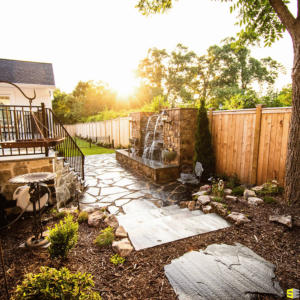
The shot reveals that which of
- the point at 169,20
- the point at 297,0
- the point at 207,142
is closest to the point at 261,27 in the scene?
the point at 297,0

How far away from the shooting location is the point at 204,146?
232 inches

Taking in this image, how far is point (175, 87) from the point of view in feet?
84.6

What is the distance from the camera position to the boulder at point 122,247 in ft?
7.61

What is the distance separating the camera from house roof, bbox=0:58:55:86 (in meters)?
10.3

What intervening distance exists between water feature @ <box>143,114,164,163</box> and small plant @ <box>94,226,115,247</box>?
5202 millimetres

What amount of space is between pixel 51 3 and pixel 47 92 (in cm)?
775

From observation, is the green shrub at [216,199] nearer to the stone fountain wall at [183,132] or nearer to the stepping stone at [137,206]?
the stepping stone at [137,206]

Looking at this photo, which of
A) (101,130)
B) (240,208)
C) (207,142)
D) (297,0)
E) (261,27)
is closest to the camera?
(297,0)

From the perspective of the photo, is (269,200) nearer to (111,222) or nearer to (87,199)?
(111,222)

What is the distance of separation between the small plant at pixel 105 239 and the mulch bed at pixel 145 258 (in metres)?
0.07

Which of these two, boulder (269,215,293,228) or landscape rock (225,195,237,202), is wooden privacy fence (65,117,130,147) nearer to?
landscape rock (225,195,237,202)

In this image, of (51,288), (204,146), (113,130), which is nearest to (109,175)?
(204,146)

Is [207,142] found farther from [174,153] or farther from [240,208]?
[240,208]

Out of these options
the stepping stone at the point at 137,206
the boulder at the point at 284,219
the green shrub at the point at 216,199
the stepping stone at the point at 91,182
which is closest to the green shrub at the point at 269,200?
the boulder at the point at 284,219
